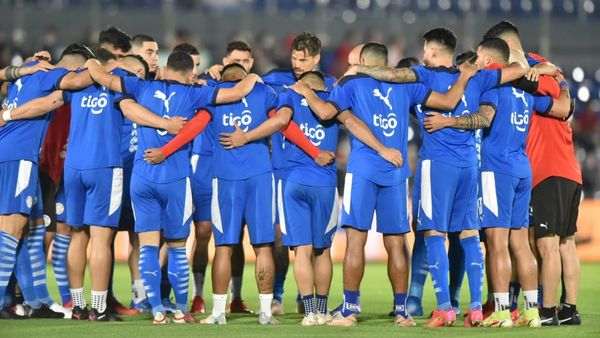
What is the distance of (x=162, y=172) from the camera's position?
10.4m

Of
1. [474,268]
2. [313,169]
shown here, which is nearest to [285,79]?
[313,169]

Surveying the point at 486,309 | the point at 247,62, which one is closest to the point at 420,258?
the point at 486,309

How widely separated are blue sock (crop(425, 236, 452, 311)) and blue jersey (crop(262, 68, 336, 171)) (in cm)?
171

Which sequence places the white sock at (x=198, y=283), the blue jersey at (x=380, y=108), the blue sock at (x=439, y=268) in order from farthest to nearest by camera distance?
the white sock at (x=198, y=283)
the blue jersey at (x=380, y=108)
the blue sock at (x=439, y=268)

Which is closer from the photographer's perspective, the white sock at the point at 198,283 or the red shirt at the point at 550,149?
the red shirt at the point at 550,149

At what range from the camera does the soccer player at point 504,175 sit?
34.2 ft

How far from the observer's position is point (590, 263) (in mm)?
19734

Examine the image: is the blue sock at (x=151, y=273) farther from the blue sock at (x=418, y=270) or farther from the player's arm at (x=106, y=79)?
the blue sock at (x=418, y=270)

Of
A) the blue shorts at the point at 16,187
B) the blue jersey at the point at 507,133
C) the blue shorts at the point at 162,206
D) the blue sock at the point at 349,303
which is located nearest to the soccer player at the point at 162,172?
the blue shorts at the point at 162,206

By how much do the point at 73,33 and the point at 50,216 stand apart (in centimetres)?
1072

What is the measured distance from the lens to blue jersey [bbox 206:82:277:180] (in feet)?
34.6

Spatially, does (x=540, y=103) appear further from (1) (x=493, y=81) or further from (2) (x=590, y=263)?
(2) (x=590, y=263)

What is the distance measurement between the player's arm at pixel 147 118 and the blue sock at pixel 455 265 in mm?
3302

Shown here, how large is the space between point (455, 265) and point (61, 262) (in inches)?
164
